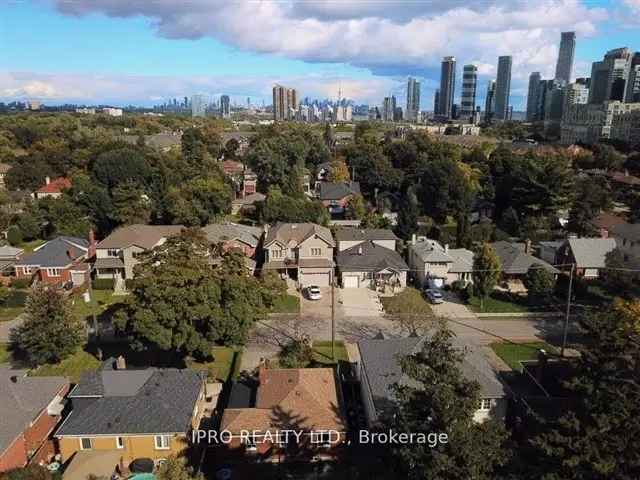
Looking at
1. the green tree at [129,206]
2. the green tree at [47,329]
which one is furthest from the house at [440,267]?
the green tree at [129,206]

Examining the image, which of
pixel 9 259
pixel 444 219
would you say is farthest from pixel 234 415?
pixel 444 219

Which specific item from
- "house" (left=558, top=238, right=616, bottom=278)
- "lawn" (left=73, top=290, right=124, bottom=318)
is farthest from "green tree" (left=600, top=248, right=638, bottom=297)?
"lawn" (left=73, top=290, right=124, bottom=318)

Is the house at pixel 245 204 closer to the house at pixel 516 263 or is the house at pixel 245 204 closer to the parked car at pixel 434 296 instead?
A: the parked car at pixel 434 296

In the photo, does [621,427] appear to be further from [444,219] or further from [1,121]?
[1,121]

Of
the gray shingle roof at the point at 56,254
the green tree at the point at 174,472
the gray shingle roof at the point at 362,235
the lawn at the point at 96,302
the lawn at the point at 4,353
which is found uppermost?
the green tree at the point at 174,472

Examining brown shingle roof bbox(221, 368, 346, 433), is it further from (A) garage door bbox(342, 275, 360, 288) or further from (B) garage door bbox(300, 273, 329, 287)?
(B) garage door bbox(300, 273, 329, 287)

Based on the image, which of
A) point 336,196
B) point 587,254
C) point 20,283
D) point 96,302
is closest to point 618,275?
point 587,254
